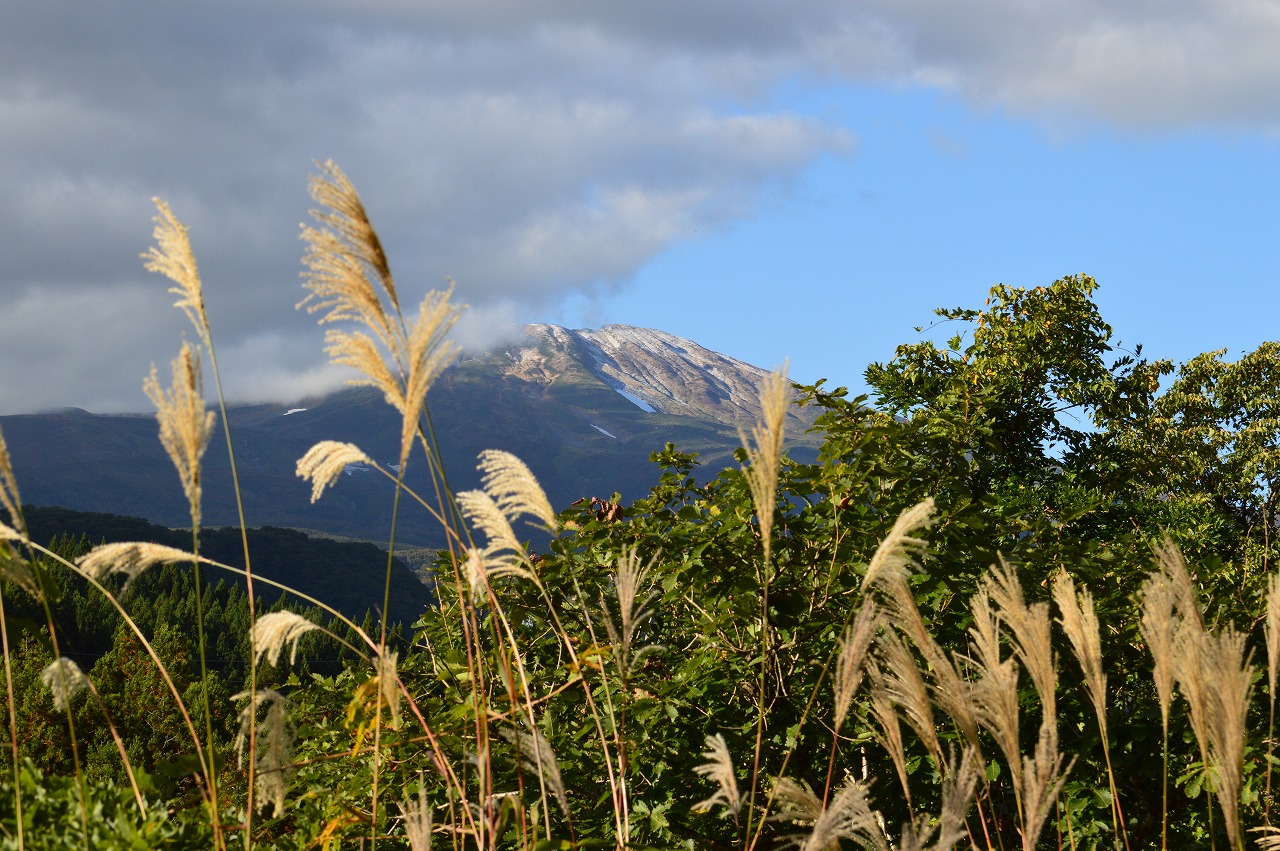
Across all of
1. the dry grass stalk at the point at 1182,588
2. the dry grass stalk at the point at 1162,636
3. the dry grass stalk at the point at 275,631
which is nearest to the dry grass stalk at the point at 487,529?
the dry grass stalk at the point at 275,631

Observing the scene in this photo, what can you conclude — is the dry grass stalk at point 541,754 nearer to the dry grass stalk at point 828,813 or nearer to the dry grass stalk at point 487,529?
the dry grass stalk at point 487,529

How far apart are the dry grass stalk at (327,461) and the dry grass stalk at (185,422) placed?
0.86 ft

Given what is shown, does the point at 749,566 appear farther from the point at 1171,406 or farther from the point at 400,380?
the point at 1171,406

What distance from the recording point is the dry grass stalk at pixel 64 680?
2.40 m

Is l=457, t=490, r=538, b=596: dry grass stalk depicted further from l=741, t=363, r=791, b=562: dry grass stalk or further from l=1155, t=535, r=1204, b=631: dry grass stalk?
l=1155, t=535, r=1204, b=631: dry grass stalk

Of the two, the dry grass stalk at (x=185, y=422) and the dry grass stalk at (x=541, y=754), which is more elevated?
the dry grass stalk at (x=185, y=422)

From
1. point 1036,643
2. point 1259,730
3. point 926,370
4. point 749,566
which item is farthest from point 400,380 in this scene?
point 926,370

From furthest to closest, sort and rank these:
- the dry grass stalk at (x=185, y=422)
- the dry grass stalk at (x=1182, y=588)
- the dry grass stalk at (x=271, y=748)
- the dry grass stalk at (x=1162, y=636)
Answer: the dry grass stalk at (x=1182, y=588), the dry grass stalk at (x=1162, y=636), the dry grass stalk at (x=271, y=748), the dry grass stalk at (x=185, y=422)

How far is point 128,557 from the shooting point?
2.33 meters

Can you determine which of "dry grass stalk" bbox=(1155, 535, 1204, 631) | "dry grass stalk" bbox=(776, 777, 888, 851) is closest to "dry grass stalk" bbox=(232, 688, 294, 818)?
"dry grass stalk" bbox=(776, 777, 888, 851)

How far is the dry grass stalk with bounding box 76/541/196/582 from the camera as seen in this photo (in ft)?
7.59

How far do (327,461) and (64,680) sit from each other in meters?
0.72

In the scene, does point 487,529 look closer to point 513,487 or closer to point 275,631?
point 513,487

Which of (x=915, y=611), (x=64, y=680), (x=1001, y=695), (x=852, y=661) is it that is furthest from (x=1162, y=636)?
(x=64, y=680)
